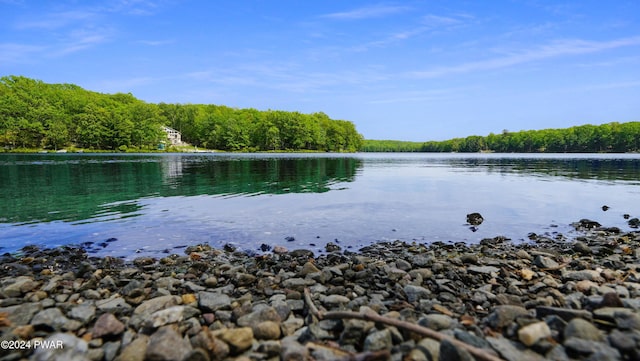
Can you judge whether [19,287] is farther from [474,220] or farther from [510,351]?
[474,220]

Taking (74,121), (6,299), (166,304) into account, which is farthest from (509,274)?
(74,121)

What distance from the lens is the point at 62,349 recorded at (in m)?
5.25

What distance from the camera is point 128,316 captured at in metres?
6.59

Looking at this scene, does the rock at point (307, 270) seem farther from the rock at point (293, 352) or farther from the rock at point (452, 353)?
the rock at point (452, 353)

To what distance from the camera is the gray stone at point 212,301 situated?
677 centimetres

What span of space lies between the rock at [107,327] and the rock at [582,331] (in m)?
6.72

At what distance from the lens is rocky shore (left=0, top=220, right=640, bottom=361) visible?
5.08 meters

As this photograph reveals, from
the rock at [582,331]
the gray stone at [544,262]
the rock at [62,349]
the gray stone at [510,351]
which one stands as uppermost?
the rock at [582,331]

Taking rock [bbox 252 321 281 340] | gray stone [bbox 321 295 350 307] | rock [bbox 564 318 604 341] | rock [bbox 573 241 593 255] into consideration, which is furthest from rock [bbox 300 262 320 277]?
rock [bbox 573 241 593 255]

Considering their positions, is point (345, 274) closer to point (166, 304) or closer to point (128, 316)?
point (166, 304)

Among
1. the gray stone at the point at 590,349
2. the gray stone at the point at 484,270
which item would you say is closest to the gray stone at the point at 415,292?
the gray stone at the point at 484,270

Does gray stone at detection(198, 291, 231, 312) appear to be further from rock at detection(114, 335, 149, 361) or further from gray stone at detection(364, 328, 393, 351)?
gray stone at detection(364, 328, 393, 351)

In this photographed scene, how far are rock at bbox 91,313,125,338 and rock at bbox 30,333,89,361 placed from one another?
0.82ft

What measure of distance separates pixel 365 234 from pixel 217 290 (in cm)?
842
